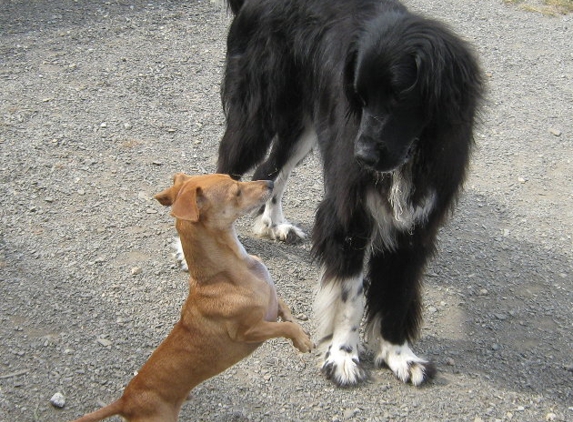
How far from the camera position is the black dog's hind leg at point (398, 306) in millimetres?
4215

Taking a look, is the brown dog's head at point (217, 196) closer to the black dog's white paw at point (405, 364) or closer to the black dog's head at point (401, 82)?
the black dog's head at point (401, 82)

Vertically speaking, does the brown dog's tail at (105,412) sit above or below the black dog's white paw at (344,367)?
above

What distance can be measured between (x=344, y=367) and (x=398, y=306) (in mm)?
451

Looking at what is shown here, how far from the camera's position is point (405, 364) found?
428cm

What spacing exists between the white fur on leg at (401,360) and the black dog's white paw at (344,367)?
0.51ft

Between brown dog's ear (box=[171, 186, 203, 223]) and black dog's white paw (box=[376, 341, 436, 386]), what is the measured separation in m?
1.50

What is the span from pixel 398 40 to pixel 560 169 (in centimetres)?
366

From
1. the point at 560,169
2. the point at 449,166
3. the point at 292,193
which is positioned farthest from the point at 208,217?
the point at 560,169

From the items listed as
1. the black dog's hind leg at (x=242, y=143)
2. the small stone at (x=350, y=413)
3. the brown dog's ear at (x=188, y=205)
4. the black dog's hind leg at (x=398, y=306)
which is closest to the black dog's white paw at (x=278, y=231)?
the black dog's hind leg at (x=242, y=143)

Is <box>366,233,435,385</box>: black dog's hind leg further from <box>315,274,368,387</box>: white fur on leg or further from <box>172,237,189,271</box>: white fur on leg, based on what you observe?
<box>172,237,189,271</box>: white fur on leg

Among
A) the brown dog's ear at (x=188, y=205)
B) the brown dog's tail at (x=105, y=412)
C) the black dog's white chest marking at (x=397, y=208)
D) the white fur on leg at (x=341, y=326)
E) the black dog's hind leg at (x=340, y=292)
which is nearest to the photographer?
the brown dog's tail at (x=105, y=412)

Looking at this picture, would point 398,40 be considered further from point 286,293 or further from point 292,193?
point 292,193

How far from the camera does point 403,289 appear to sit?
4262mm

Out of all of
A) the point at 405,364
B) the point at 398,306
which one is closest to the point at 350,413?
the point at 405,364
